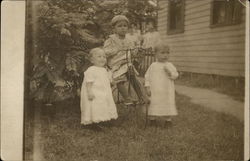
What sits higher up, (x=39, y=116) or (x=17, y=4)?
(x=17, y=4)

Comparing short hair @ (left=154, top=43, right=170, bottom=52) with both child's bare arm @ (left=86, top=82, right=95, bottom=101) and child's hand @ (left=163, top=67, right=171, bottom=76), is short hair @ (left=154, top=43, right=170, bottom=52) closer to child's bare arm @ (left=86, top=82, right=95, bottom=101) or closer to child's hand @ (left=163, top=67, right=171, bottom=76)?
child's hand @ (left=163, top=67, right=171, bottom=76)

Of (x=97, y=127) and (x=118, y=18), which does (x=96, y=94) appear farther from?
(x=118, y=18)

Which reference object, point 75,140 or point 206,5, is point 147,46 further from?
point 75,140

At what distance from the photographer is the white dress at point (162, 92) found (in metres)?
1.63

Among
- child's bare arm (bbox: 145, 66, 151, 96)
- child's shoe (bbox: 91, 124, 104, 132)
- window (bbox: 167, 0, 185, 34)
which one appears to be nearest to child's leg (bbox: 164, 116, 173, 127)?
child's bare arm (bbox: 145, 66, 151, 96)

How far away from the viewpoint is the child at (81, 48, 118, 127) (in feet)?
5.27

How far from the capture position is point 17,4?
5.18 ft

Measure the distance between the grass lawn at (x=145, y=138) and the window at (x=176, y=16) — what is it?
0.35 meters

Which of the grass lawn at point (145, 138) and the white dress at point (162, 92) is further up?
the white dress at point (162, 92)

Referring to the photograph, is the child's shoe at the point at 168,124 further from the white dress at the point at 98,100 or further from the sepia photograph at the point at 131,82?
the white dress at the point at 98,100

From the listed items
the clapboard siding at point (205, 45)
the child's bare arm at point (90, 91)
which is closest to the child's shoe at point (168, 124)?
the clapboard siding at point (205, 45)

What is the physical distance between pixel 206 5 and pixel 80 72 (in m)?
0.73

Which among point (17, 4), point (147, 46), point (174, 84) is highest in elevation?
point (17, 4)

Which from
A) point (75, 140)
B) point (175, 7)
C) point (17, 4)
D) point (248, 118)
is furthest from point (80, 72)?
point (248, 118)
